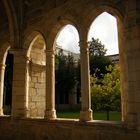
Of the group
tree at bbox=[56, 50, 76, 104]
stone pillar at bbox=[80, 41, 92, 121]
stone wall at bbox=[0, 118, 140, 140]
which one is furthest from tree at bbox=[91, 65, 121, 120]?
tree at bbox=[56, 50, 76, 104]

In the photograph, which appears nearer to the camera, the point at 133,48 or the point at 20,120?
the point at 133,48

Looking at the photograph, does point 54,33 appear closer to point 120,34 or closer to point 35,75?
point 35,75

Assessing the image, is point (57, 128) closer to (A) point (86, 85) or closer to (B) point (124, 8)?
(A) point (86, 85)

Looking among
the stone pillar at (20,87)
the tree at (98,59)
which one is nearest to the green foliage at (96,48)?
the tree at (98,59)

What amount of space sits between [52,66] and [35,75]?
129 cm

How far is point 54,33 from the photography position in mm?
6211

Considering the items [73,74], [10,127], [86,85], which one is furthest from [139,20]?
[73,74]

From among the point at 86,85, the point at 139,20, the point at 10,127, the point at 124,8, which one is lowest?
the point at 10,127

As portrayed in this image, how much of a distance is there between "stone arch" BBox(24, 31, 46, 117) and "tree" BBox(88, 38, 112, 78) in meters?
9.44

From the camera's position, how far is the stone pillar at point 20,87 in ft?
21.3

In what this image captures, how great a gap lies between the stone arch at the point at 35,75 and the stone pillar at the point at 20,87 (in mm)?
137

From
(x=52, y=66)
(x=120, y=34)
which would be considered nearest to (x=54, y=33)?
(x=52, y=66)

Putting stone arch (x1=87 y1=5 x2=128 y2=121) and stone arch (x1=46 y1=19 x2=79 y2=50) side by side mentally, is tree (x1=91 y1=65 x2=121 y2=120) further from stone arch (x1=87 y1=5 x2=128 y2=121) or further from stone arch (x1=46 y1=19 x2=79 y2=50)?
stone arch (x1=87 y1=5 x2=128 y2=121)

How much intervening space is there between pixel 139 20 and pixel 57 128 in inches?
118
